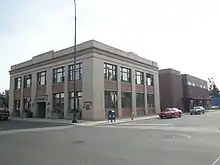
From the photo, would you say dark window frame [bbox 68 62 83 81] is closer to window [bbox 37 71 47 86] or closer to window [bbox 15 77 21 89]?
window [bbox 37 71 47 86]

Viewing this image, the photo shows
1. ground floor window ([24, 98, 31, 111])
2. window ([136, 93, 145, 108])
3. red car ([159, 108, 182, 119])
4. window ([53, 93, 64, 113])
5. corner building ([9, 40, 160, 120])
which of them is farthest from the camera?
ground floor window ([24, 98, 31, 111])

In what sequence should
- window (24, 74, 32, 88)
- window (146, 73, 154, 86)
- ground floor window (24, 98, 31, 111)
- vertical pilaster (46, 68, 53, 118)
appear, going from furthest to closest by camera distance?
window (146, 73, 154, 86), window (24, 74, 32, 88), ground floor window (24, 98, 31, 111), vertical pilaster (46, 68, 53, 118)

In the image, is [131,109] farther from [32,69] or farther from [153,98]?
[32,69]

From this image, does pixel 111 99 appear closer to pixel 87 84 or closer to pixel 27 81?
pixel 87 84

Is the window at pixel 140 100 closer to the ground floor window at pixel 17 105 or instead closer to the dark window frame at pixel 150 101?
the dark window frame at pixel 150 101

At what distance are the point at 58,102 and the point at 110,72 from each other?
9.09 metres

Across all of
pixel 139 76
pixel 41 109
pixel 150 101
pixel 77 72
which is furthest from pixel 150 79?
pixel 41 109

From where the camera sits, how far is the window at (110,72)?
39.9 m

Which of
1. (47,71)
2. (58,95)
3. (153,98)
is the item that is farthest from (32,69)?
(153,98)

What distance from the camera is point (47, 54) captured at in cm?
4566

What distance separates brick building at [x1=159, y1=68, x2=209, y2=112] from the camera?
2473 inches

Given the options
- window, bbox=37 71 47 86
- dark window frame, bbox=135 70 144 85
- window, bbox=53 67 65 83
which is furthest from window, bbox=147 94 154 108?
window, bbox=37 71 47 86

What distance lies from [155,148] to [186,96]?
2418 inches

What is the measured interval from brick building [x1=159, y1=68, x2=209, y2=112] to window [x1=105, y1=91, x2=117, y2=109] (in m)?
24.7
